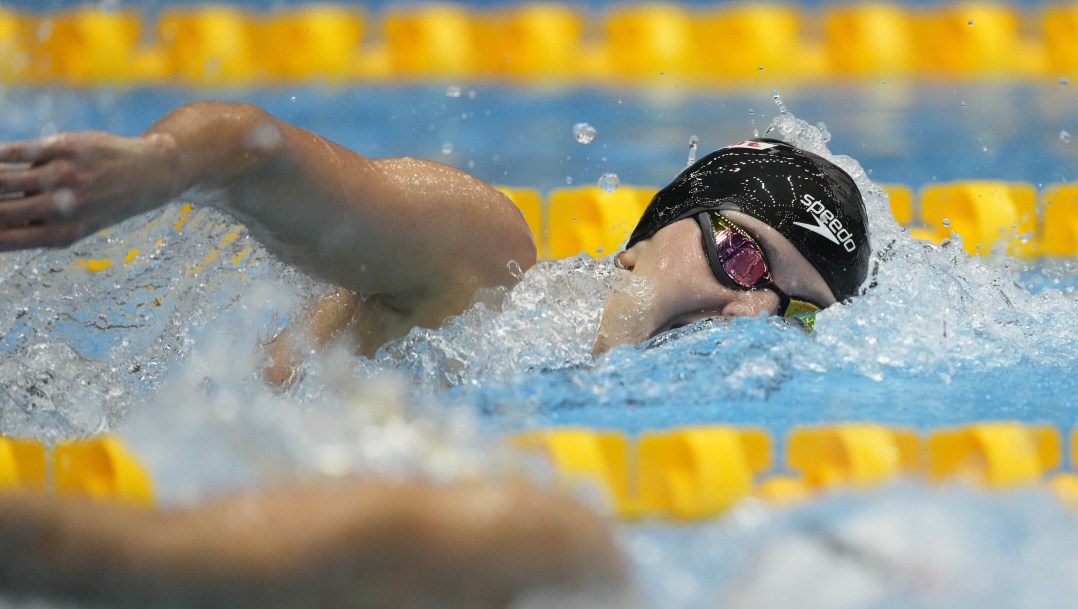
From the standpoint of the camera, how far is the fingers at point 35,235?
1.09 metres

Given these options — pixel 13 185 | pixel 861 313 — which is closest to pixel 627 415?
pixel 861 313

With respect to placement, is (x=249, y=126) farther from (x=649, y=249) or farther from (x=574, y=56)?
(x=574, y=56)

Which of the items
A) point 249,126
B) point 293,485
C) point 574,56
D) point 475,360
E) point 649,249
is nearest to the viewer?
point 293,485

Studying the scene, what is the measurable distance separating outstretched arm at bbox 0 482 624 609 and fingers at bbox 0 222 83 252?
0.38m

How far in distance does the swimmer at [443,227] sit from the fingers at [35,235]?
0.08m

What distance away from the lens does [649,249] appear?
6.50ft

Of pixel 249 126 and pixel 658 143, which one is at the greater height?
pixel 658 143

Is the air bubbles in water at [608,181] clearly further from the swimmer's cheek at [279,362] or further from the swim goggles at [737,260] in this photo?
the swimmer's cheek at [279,362]

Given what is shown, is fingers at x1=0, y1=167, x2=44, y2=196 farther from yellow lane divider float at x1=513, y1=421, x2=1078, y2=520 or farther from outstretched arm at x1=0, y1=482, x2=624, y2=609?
yellow lane divider float at x1=513, y1=421, x2=1078, y2=520

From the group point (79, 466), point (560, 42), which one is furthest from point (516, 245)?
point (560, 42)

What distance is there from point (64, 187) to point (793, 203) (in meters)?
1.25

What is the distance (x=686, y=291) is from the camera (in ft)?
6.26

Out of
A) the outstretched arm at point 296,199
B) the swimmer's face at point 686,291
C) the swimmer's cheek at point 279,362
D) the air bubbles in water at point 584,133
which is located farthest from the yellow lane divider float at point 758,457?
the air bubbles in water at point 584,133

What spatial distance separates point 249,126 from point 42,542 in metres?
0.70
